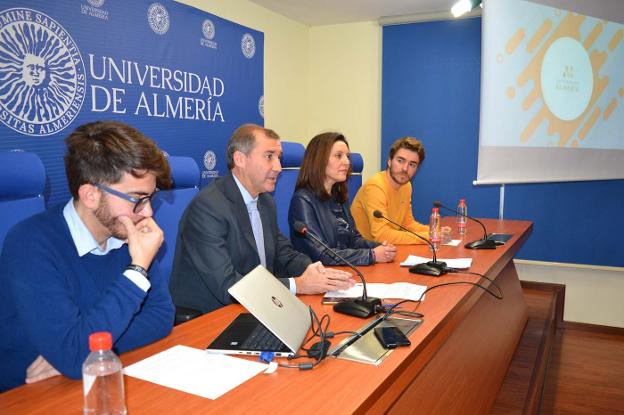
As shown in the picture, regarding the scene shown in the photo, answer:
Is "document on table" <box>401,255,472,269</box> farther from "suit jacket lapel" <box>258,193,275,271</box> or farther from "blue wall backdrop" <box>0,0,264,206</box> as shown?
"blue wall backdrop" <box>0,0,264,206</box>

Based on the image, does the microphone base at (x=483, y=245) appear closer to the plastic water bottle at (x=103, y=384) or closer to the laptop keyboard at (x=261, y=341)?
the laptop keyboard at (x=261, y=341)

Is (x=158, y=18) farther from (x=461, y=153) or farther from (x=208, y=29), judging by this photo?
(x=461, y=153)

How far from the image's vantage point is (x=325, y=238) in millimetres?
2590

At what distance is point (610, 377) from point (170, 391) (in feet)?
9.78

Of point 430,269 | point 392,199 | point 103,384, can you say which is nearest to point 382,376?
point 103,384

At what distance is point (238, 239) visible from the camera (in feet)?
6.65

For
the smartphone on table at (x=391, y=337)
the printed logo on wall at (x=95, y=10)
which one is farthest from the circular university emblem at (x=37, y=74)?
the smartphone on table at (x=391, y=337)

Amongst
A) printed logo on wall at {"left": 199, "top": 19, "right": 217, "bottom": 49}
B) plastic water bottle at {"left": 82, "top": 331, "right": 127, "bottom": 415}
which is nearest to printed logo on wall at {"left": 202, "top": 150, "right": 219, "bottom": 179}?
printed logo on wall at {"left": 199, "top": 19, "right": 217, "bottom": 49}

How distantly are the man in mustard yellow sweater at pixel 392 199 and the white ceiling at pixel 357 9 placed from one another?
159 centimetres

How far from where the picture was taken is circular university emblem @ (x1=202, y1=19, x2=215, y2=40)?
352cm

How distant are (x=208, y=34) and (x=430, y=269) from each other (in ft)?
7.79

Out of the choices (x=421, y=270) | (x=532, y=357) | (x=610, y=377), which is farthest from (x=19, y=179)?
(x=610, y=377)

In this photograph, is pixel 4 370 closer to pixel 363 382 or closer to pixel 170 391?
pixel 170 391

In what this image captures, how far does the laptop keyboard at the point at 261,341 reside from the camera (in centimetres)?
125
